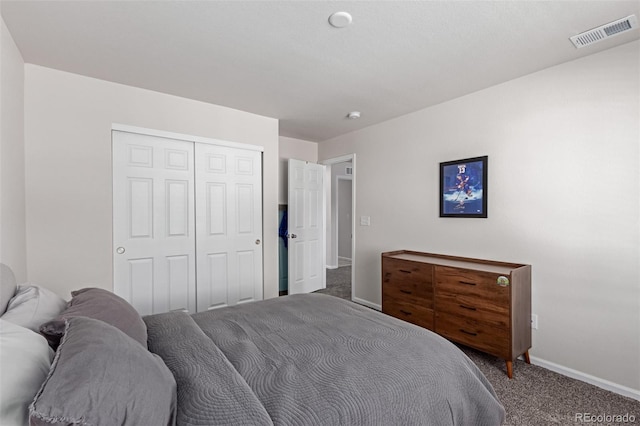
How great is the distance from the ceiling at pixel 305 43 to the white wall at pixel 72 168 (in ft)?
0.57

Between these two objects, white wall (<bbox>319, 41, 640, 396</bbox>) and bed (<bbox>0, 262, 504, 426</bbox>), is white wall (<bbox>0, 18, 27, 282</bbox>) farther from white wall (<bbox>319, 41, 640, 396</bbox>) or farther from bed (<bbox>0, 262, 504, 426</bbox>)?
white wall (<bbox>319, 41, 640, 396</bbox>)

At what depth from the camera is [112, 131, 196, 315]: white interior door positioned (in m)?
2.82

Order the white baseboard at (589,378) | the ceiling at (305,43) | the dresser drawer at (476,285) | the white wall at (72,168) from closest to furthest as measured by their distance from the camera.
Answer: the ceiling at (305,43), the white baseboard at (589,378), the dresser drawer at (476,285), the white wall at (72,168)

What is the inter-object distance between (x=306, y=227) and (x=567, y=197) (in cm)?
316

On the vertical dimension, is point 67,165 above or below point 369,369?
above

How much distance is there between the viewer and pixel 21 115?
2.32 m

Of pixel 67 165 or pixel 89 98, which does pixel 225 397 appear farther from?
pixel 89 98

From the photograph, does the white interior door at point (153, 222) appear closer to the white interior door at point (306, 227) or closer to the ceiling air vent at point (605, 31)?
the white interior door at point (306, 227)

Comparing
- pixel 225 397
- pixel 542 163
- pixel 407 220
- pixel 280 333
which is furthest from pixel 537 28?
pixel 225 397

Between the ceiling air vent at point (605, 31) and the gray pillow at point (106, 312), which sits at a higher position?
the ceiling air vent at point (605, 31)

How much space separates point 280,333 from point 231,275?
205 centimetres

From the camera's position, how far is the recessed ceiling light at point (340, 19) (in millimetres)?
1766

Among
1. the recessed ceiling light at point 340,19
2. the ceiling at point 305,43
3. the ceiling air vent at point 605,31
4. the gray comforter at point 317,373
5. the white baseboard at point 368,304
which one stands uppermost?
the ceiling at point 305,43

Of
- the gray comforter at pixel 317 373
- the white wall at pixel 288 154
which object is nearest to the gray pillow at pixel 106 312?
the gray comforter at pixel 317 373
